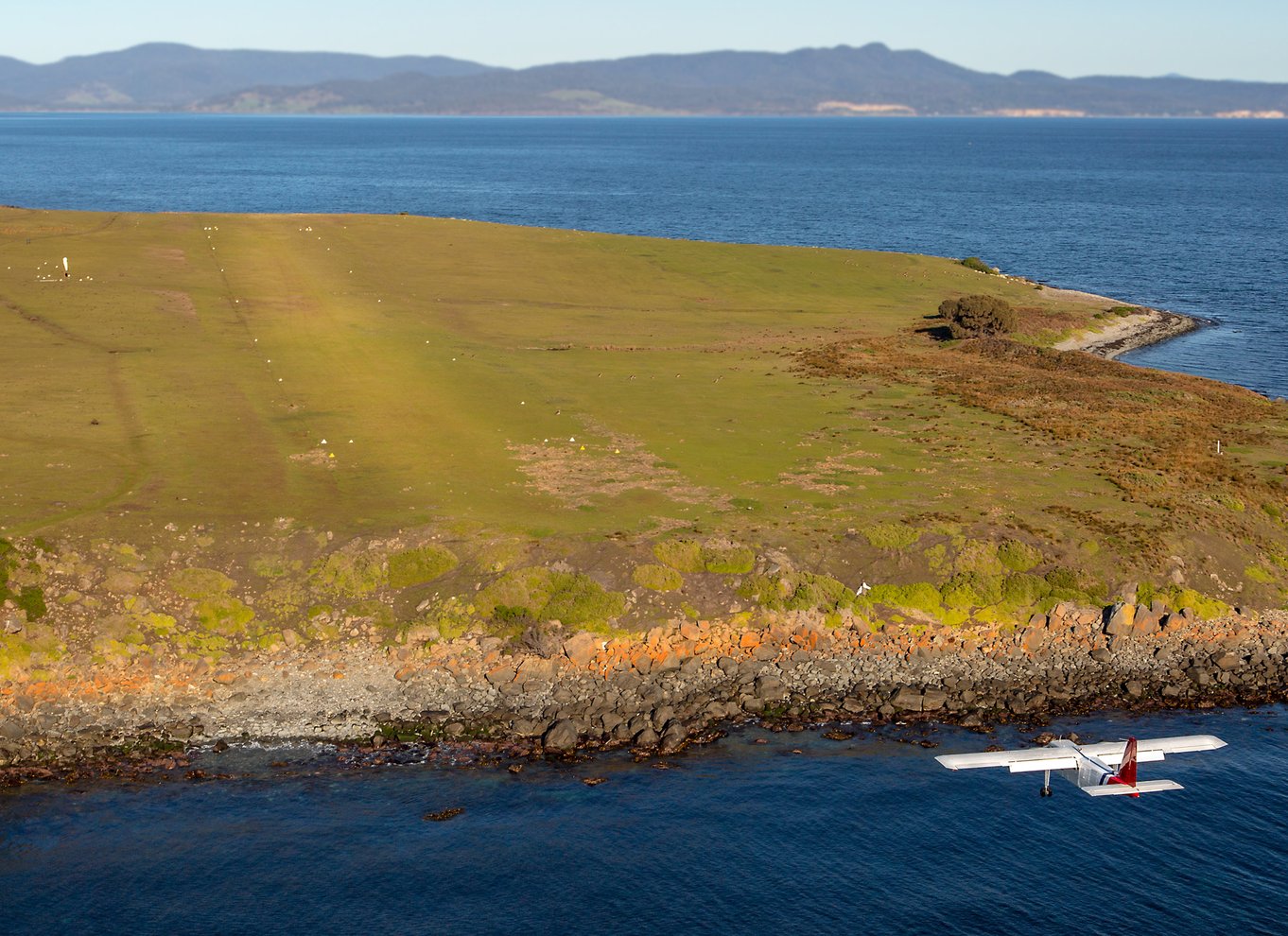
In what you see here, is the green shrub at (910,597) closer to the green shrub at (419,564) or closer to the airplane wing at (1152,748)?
the airplane wing at (1152,748)

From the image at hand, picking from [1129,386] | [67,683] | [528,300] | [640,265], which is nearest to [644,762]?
[67,683]

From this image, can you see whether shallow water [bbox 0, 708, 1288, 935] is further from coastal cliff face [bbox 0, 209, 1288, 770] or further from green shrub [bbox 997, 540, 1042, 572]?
green shrub [bbox 997, 540, 1042, 572]

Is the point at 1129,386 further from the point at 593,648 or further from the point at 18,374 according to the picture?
the point at 18,374

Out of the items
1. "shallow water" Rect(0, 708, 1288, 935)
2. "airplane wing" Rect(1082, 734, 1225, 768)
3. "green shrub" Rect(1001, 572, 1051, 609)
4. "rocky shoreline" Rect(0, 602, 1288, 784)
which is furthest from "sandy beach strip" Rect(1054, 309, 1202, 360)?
"shallow water" Rect(0, 708, 1288, 935)

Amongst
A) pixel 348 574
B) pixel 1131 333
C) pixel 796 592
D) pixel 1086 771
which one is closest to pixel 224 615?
pixel 348 574

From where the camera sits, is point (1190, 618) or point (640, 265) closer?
point (1190, 618)

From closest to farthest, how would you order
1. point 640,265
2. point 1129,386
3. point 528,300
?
point 1129,386 < point 528,300 < point 640,265

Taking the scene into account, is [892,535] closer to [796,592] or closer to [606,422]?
[796,592]

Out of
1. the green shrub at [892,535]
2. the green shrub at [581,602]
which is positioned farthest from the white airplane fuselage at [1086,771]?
the green shrub at [581,602]
